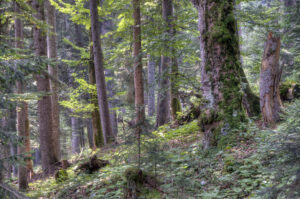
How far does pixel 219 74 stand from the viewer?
17.7 feet

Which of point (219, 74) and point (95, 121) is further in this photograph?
point (95, 121)

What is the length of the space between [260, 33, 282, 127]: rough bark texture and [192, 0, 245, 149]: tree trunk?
0.58 metres

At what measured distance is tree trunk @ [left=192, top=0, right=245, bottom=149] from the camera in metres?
5.25

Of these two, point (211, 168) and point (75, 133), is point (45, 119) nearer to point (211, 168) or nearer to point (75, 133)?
point (211, 168)

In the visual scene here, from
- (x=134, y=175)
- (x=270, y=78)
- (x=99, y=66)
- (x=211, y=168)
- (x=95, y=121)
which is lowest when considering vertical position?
(x=211, y=168)

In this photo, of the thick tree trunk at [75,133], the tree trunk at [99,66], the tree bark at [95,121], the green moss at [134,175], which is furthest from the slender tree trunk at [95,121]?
the green moss at [134,175]

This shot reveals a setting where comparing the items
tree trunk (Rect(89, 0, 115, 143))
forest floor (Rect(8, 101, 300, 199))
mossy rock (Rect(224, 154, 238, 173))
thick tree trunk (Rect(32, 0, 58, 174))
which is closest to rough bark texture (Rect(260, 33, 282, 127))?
forest floor (Rect(8, 101, 300, 199))

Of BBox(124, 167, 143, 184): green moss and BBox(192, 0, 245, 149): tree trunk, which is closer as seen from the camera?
BBox(124, 167, 143, 184): green moss

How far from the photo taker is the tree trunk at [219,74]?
5.25 metres

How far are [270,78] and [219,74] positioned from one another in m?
1.17

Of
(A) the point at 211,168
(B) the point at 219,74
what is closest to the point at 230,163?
(A) the point at 211,168

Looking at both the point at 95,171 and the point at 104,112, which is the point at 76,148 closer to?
the point at 104,112

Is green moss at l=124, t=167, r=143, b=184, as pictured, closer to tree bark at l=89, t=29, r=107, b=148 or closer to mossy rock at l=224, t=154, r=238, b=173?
mossy rock at l=224, t=154, r=238, b=173

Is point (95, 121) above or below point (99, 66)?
below
